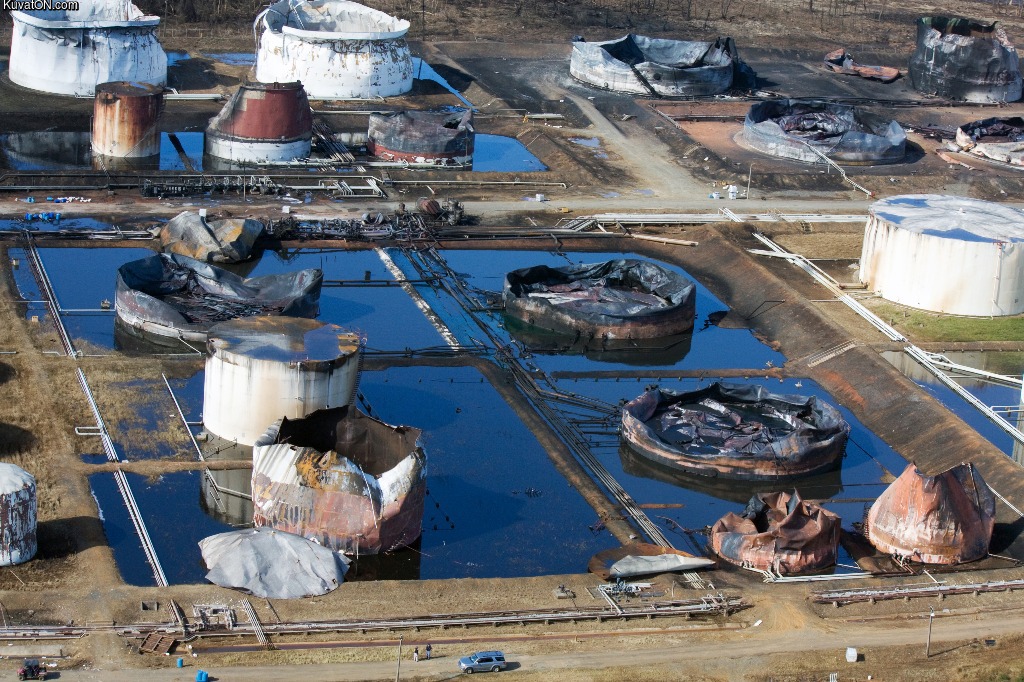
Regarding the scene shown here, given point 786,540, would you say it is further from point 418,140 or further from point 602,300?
point 418,140

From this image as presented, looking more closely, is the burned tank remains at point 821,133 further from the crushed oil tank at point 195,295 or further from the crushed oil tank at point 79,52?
the crushed oil tank at point 195,295

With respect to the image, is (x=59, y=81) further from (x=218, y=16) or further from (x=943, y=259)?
(x=943, y=259)

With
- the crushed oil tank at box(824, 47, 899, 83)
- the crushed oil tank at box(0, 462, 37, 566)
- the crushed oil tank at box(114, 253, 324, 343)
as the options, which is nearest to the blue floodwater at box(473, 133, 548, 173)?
the crushed oil tank at box(114, 253, 324, 343)

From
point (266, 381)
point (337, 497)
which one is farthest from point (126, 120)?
point (337, 497)

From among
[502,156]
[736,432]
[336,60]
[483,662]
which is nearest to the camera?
[483,662]

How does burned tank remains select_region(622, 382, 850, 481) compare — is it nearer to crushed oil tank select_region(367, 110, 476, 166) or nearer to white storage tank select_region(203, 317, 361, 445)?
white storage tank select_region(203, 317, 361, 445)

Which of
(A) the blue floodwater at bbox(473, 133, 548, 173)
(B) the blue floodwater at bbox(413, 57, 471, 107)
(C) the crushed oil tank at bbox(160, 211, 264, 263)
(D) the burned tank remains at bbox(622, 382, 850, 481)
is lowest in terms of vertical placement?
(A) the blue floodwater at bbox(473, 133, 548, 173)
